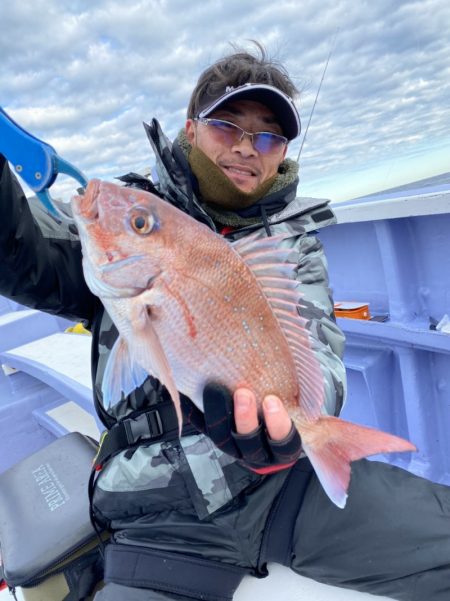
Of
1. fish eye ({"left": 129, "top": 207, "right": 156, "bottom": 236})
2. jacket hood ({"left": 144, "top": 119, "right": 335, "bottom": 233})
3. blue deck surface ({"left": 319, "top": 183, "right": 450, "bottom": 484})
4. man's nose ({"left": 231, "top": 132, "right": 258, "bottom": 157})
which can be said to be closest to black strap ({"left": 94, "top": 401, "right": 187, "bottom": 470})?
fish eye ({"left": 129, "top": 207, "right": 156, "bottom": 236})

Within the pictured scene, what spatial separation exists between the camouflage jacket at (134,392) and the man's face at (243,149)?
67 centimetres

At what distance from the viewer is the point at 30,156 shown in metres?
1.51

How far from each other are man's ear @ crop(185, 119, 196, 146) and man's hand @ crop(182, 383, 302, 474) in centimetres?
154

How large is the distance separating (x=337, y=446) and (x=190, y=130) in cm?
185

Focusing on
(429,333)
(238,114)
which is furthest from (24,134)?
(429,333)

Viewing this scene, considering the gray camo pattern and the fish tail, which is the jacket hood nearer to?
the gray camo pattern

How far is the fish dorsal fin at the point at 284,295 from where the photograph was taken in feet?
4.93

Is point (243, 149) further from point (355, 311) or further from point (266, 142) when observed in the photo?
point (355, 311)

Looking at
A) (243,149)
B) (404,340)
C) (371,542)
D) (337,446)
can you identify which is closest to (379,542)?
(371,542)

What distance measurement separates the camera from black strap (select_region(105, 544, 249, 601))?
171cm

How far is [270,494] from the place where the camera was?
190cm

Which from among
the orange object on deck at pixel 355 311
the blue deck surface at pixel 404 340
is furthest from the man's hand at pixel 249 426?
the orange object on deck at pixel 355 311

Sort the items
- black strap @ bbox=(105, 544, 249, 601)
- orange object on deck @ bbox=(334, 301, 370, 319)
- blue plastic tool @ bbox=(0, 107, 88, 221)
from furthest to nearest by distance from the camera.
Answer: orange object on deck @ bbox=(334, 301, 370, 319), black strap @ bbox=(105, 544, 249, 601), blue plastic tool @ bbox=(0, 107, 88, 221)

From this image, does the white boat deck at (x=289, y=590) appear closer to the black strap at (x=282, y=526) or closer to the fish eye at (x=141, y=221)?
the black strap at (x=282, y=526)
